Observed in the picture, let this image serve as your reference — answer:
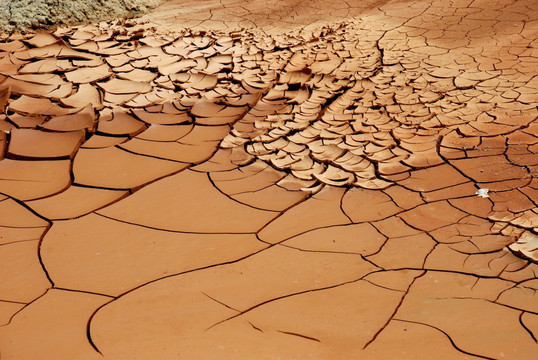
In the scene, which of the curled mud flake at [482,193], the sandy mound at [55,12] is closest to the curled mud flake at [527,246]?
the curled mud flake at [482,193]

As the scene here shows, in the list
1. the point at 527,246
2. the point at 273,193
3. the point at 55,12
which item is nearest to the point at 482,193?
the point at 527,246

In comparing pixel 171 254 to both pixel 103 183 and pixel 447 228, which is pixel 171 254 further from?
pixel 447 228

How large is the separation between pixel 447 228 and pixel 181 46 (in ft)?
9.60

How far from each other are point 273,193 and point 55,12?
3.57 meters

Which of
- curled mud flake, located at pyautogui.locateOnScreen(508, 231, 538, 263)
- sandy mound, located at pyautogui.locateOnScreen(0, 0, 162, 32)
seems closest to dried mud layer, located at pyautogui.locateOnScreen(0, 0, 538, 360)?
curled mud flake, located at pyautogui.locateOnScreen(508, 231, 538, 263)

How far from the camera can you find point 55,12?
4883mm

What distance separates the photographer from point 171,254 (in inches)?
80.7

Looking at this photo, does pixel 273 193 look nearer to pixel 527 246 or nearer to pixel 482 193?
pixel 482 193

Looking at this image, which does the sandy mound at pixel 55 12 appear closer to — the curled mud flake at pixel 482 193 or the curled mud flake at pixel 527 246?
the curled mud flake at pixel 482 193

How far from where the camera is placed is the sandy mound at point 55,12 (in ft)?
15.5

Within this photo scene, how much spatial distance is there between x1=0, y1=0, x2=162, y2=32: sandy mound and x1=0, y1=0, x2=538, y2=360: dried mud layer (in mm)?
420

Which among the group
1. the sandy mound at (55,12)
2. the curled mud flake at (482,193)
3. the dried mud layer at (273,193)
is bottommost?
the curled mud flake at (482,193)

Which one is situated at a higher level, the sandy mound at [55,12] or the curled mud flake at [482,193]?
the sandy mound at [55,12]

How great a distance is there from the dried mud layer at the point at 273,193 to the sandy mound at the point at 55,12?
1.38 feet
